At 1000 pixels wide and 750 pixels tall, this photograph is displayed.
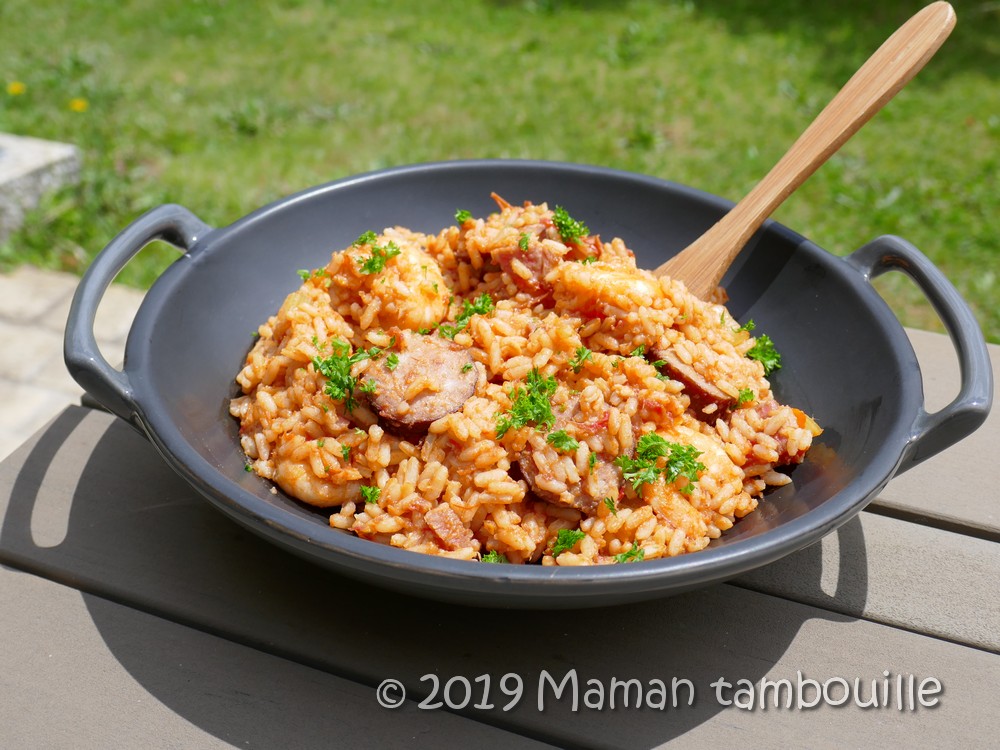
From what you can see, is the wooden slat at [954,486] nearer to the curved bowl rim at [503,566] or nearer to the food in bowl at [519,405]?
the food in bowl at [519,405]

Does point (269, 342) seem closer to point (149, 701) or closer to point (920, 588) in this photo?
point (149, 701)

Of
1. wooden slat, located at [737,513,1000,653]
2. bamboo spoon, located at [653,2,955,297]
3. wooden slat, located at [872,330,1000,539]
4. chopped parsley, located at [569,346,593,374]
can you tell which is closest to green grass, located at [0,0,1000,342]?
wooden slat, located at [872,330,1000,539]

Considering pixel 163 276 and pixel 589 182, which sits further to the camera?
pixel 589 182

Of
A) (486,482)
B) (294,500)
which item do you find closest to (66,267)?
(294,500)

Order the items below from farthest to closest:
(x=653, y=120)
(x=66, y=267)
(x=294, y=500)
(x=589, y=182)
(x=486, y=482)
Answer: (x=653, y=120), (x=66, y=267), (x=589, y=182), (x=294, y=500), (x=486, y=482)

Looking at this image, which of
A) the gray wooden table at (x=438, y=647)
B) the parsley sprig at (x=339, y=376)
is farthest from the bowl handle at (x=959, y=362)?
the parsley sprig at (x=339, y=376)

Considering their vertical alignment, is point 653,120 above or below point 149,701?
above

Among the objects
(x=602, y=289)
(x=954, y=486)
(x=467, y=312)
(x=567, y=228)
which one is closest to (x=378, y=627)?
(x=467, y=312)

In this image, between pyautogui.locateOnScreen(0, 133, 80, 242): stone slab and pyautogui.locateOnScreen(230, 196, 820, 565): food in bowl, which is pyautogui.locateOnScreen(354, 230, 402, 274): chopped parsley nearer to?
pyautogui.locateOnScreen(230, 196, 820, 565): food in bowl
